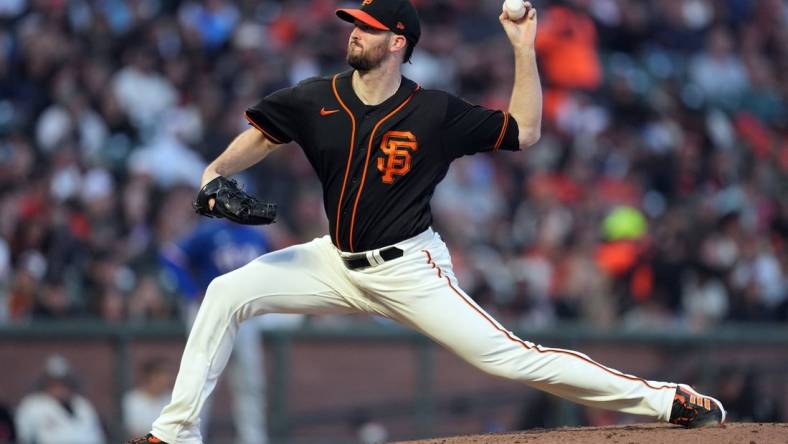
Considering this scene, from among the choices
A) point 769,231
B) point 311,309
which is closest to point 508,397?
point 769,231

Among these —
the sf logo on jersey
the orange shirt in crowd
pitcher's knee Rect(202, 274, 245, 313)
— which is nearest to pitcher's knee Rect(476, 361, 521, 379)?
the sf logo on jersey

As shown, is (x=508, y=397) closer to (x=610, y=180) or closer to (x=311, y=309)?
(x=610, y=180)

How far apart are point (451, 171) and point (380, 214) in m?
6.12

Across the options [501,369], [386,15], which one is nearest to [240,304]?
[501,369]

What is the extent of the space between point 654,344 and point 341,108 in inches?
216

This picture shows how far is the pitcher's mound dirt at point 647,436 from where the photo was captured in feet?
17.4

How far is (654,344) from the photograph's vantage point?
10.0m

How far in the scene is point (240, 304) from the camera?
5215 mm

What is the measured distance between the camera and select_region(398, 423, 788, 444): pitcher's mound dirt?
530 cm

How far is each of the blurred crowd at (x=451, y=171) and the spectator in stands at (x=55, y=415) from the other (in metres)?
0.60

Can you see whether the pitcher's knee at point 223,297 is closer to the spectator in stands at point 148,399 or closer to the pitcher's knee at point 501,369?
the pitcher's knee at point 501,369

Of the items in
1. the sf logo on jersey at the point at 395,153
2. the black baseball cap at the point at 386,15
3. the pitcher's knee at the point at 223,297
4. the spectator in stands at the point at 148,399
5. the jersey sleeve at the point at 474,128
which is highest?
the black baseball cap at the point at 386,15

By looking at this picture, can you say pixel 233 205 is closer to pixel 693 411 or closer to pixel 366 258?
pixel 366 258

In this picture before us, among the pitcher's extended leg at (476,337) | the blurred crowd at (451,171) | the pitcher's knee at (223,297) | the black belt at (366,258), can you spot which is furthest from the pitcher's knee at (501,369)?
the blurred crowd at (451,171)
